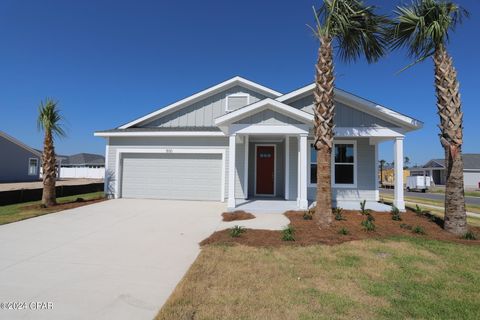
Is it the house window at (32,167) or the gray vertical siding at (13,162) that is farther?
the house window at (32,167)

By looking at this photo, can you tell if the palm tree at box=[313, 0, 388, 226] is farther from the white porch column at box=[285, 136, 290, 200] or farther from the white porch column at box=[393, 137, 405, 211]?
the white porch column at box=[393, 137, 405, 211]

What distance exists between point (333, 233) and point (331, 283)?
302cm

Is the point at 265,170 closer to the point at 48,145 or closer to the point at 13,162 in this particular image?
the point at 48,145

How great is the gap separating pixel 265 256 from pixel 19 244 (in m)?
5.24

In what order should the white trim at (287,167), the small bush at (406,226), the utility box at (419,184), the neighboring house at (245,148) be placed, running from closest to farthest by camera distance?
the small bush at (406,226), the neighboring house at (245,148), the white trim at (287,167), the utility box at (419,184)

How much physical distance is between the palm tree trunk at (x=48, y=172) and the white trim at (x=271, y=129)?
24.1 feet

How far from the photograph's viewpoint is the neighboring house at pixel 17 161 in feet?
77.7

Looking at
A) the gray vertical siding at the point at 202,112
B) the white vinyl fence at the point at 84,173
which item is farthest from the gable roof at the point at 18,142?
the gray vertical siding at the point at 202,112

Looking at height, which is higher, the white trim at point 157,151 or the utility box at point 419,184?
the white trim at point 157,151

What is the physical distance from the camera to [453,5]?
7340 millimetres

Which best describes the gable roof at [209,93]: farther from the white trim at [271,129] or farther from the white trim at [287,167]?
the white trim at [271,129]

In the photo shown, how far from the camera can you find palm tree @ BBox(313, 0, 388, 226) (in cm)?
754

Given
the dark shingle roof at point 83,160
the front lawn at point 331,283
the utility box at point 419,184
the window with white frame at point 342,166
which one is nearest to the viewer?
the front lawn at point 331,283

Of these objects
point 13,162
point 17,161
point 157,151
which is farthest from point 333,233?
point 17,161
